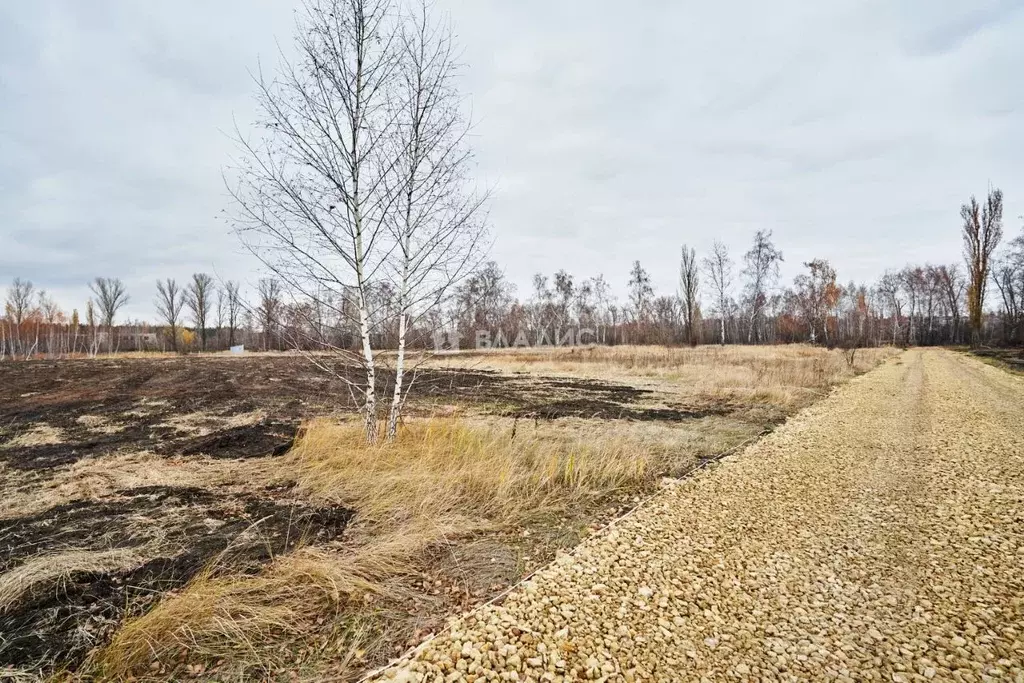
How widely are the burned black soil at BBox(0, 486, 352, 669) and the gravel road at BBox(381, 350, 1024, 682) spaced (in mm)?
1733

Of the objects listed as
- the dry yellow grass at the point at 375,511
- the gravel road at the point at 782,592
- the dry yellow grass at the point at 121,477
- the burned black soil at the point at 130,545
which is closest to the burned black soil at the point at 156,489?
the burned black soil at the point at 130,545

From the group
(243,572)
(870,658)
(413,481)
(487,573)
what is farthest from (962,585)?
(243,572)

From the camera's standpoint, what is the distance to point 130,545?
3357 millimetres

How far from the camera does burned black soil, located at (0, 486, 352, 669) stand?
2360 millimetres

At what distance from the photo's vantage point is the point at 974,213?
33969 mm

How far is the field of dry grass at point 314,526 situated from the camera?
228cm

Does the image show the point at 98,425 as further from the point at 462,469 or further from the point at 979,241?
the point at 979,241

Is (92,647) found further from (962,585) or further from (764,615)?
(962,585)

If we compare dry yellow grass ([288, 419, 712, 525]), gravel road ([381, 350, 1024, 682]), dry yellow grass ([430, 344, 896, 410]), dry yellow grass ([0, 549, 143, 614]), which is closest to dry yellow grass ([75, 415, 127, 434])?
dry yellow grass ([288, 419, 712, 525])

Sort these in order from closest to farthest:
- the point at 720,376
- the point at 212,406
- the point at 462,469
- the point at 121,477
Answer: the point at 462,469, the point at 121,477, the point at 212,406, the point at 720,376

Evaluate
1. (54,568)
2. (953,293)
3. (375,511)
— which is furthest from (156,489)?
(953,293)

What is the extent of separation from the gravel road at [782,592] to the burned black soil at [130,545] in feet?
5.69

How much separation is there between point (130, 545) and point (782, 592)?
15.2 feet

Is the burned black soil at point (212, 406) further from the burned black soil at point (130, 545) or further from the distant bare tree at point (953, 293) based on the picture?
the distant bare tree at point (953, 293)
